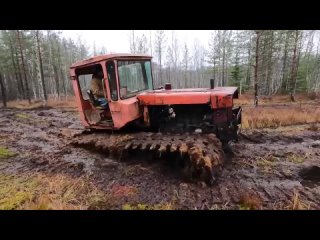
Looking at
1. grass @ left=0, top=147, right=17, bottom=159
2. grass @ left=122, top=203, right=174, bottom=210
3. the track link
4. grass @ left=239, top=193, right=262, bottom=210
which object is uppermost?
the track link

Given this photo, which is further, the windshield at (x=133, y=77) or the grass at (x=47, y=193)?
the windshield at (x=133, y=77)

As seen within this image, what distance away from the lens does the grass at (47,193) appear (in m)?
4.55

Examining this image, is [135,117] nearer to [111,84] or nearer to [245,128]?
[111,84]

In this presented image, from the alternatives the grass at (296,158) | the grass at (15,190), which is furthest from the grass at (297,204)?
the grass at (15,190)

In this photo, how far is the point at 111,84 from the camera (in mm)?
6773

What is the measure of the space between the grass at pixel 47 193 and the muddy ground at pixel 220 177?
0.83ft

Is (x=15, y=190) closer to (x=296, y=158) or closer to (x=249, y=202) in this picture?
(x=249, y=202)

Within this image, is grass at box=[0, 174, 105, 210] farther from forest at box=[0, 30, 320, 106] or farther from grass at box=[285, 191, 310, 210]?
forest at box=[0, 30, 320, 106]

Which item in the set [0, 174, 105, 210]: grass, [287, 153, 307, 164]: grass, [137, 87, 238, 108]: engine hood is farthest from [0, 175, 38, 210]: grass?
[287, 153, 307, 164]: grass

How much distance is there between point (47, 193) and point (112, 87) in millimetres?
2898

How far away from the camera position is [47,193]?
507 centimetres

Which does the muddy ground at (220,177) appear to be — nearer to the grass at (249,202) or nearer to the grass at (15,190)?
the grass at (249,202)

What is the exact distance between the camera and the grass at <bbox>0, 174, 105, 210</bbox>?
4.55m

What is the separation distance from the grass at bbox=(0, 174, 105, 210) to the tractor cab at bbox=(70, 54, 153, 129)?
6.30 ft
